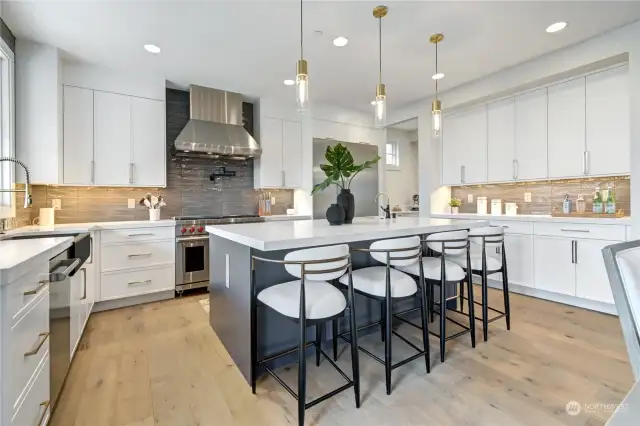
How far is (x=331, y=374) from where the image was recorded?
77.9 inches

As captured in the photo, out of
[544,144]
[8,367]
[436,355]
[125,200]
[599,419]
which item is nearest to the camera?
[8,367]

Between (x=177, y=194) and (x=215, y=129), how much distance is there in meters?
1.02

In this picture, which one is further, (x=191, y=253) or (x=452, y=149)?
(x=452, y=149)

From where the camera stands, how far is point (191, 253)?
12.0 ft

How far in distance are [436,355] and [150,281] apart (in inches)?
119

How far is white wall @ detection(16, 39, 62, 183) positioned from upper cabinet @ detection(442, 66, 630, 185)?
482 centimetres

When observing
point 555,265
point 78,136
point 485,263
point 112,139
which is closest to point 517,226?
point 555,265

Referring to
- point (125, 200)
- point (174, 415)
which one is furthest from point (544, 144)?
point (125, 200)

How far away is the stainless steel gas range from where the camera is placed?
3.58 m

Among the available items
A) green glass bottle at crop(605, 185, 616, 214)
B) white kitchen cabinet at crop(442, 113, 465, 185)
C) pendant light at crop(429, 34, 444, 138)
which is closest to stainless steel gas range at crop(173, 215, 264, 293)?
pendant light at crop(429, 34, 444, 138)

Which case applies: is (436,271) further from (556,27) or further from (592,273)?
(556,27)

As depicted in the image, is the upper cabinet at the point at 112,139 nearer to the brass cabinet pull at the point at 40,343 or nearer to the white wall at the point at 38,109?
the white wall at the point at 38,109

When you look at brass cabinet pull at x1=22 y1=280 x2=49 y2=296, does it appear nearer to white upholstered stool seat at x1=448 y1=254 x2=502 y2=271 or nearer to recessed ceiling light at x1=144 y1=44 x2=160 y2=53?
recessed ceiling light at x1=144 y1=44 x2=160 y2=53

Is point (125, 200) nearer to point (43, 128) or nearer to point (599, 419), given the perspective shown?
point (43, 128)
